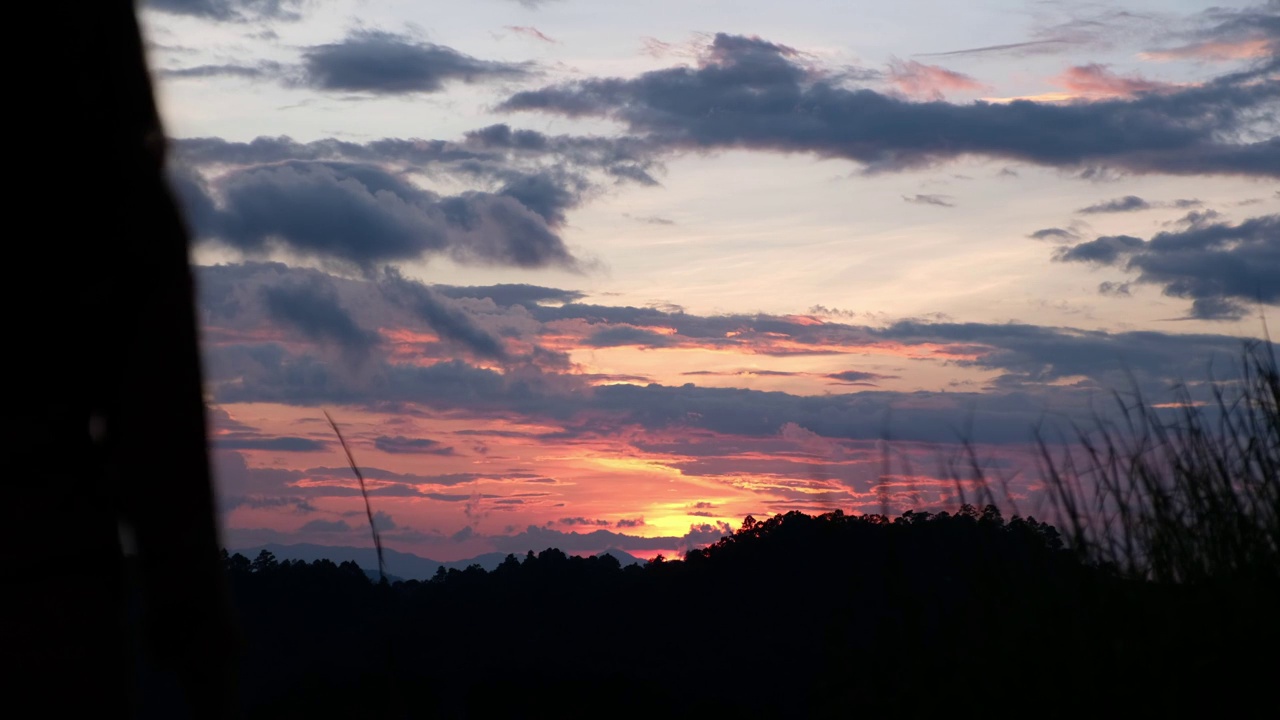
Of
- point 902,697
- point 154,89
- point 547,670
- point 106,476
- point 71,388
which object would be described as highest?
point 154,89

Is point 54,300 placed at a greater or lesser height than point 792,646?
greater

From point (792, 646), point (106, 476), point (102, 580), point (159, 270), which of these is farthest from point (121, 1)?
point (792, 646)

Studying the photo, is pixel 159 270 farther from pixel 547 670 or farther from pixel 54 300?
pixel 547 670

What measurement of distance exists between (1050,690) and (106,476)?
2927mm

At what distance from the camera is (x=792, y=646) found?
706 inches

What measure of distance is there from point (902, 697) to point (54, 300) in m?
3.14

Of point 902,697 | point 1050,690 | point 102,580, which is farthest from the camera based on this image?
point 902,697

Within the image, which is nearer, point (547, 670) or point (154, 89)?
point (154, 89)

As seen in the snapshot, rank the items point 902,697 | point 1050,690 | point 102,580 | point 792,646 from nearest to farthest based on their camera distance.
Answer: point 102,580, point 1050,690, point 902,697, point 792,646

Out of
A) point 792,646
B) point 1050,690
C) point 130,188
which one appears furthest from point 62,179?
point 792,646

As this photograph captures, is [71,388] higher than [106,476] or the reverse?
higher

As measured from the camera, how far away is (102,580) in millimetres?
1312

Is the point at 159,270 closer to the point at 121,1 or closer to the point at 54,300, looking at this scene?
the point at 54,300

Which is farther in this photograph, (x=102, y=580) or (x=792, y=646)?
(x=792, y=646)
